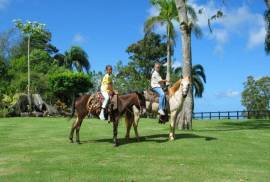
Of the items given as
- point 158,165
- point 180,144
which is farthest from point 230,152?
point 158,165

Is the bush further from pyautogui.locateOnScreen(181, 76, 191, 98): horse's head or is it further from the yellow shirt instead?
pyautogui.locateOnScreen(181, 76, 191, 98): horse's head

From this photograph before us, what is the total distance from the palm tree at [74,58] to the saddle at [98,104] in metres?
74.4

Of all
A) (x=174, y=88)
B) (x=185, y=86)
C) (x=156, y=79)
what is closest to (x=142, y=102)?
(x=156, y=79)

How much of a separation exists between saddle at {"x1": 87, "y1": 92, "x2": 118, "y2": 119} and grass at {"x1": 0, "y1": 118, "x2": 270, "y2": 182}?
3.61 ft

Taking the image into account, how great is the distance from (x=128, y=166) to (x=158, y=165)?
2.44 feet

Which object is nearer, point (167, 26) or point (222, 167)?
point (222, 167)

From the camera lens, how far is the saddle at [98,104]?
603 inches

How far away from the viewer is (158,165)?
38.0 ft

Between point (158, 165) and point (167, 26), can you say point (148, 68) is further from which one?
point (158, 165)

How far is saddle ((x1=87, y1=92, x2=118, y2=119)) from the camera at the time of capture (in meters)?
15.3

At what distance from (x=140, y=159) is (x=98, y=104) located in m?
3.67

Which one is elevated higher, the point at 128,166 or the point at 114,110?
the point at 114,110

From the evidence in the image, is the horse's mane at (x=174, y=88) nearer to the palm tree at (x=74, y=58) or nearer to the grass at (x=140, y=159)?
the grass at (x=140, y=159)

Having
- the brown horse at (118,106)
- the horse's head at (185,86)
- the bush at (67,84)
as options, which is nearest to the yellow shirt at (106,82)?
the brown horse at (118,106)
